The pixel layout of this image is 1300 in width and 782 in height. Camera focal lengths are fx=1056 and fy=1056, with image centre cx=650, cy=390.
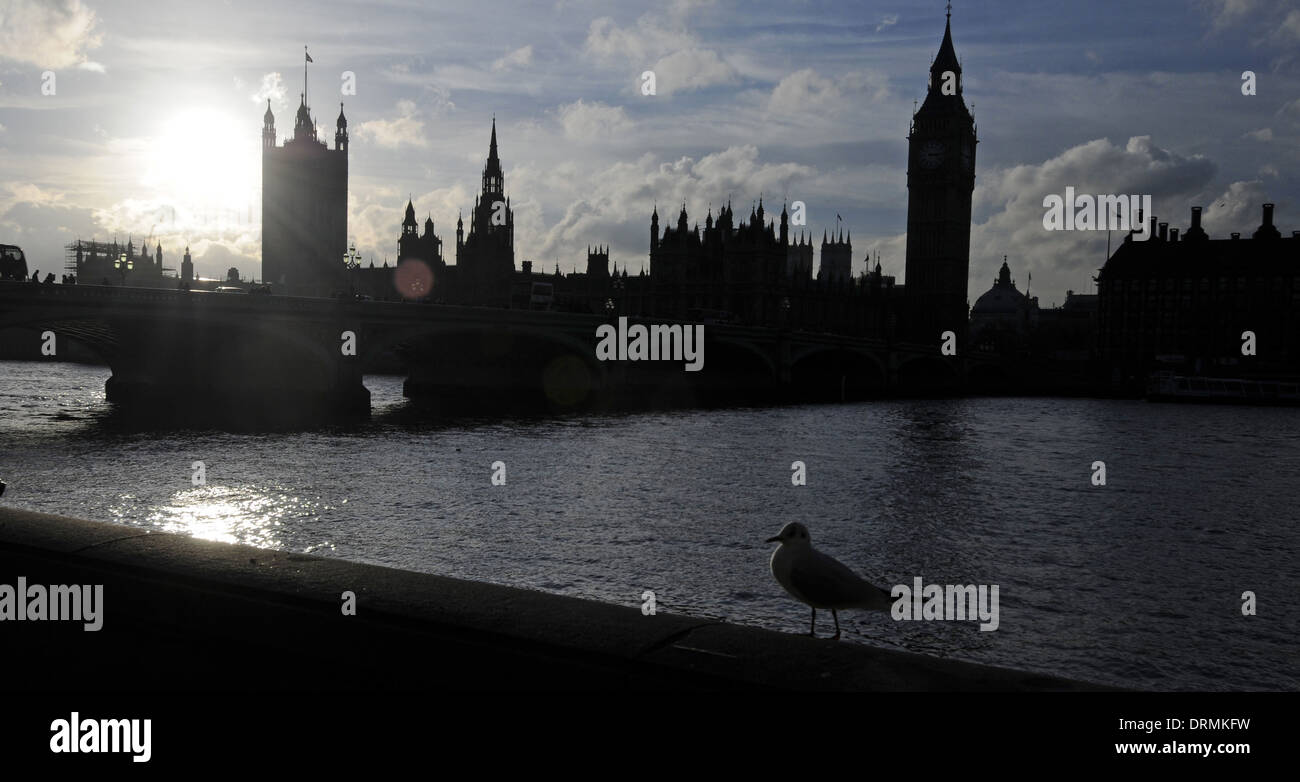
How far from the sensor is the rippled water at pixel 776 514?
41.0 ft

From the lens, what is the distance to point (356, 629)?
12.0ft

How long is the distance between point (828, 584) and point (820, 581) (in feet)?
0.14

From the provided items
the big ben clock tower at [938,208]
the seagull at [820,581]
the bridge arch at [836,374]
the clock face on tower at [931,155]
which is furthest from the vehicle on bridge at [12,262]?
the clock face on tower at [931,155]

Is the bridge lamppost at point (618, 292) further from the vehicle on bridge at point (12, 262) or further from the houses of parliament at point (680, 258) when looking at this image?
the vehicle on bridge at point (12, 262)

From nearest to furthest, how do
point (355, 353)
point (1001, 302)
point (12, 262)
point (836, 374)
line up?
1. point (355, 353)
2. point (12, 262)
3. point (836, 374)
4. point (1001, 302)

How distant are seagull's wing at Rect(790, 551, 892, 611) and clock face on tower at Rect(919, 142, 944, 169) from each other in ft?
446

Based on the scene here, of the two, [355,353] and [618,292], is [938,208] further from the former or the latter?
[355,353]

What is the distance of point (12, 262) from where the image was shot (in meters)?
46.8

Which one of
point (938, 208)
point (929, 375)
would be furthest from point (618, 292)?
point (938, 208)

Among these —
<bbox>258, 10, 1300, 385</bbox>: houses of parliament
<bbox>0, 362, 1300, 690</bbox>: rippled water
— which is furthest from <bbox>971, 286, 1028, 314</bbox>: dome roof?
<bbox>0, 362, 1300, 690</bbox>: rippled water

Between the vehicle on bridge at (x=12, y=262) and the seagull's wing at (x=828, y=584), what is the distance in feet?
163
